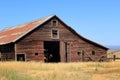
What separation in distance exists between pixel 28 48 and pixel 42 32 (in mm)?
3113

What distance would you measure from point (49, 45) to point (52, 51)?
1.08 meters

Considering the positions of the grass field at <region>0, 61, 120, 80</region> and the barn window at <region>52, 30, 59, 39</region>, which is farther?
the barn window at <region>52, 30, 59, 39</region>

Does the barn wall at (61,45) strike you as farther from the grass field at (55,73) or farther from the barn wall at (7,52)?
the grass field at (55,73)

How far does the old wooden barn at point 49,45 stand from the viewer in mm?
47281

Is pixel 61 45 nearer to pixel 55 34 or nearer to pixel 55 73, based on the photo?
pixel 55 34

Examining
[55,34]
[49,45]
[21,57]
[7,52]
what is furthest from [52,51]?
[7,52]

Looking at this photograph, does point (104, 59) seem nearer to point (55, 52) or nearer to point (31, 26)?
point (55, 52)

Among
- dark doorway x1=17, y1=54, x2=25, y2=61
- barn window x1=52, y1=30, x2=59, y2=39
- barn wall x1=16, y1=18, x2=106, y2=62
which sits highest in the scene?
barn window x1=52, y1=30, x2=59, y2=39

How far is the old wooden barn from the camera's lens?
1861 inches

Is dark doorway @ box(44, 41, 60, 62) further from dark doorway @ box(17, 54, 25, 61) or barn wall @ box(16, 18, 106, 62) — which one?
dark doorway @ box(17, 54, 25, 61)

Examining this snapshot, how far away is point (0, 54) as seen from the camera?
5088 centimetres

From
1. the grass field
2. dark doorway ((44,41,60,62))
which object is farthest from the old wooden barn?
the grass field

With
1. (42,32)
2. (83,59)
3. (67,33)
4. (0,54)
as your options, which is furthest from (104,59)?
(0,54)

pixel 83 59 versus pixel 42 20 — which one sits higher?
pixel 42 20
